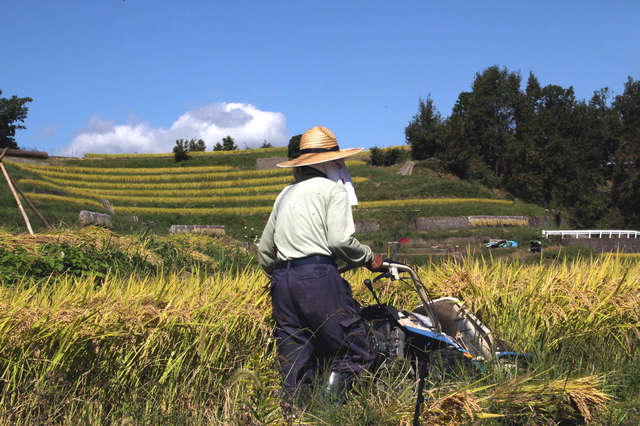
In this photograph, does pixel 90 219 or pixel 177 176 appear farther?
pixel 177 176

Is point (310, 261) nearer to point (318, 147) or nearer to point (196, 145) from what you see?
point (318, 147)

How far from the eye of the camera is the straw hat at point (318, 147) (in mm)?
3205

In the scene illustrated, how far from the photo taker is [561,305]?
420cm

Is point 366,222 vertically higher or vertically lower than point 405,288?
lower

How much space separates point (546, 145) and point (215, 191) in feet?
83.7

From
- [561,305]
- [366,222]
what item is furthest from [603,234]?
[561,305]

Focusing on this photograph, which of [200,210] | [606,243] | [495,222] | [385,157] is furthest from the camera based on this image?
[385,157]

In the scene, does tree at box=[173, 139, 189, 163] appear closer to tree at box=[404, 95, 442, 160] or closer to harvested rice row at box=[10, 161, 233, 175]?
harvested rice row at box=[10, 161, 233, 175]

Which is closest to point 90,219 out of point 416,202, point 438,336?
point 438,336

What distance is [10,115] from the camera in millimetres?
51781

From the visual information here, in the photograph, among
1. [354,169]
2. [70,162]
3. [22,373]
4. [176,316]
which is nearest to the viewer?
[22,373]

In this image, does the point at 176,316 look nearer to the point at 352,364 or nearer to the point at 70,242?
the point at 352,364

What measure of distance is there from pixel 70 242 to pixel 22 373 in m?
3.81

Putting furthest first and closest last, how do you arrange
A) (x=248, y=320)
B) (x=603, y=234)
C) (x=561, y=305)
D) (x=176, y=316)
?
(x=603, y=234) < (x=561, y=305) < (x=248, y=320) < (x=176, y=316)
